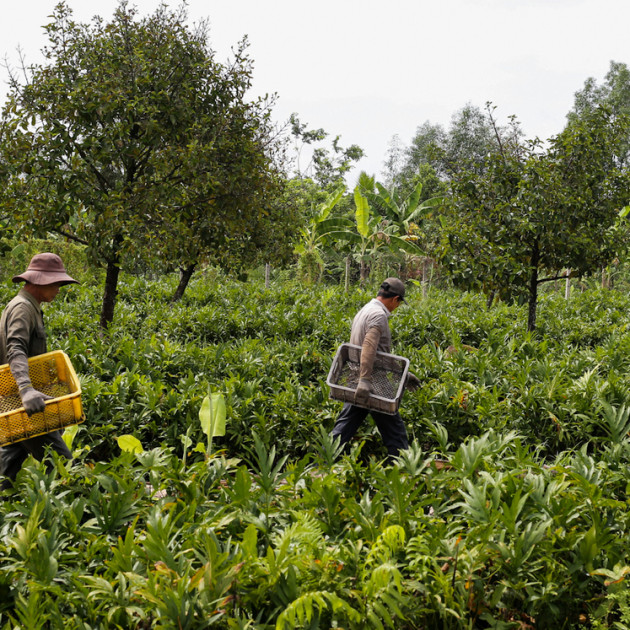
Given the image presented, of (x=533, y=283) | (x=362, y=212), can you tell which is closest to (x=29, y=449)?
(x=533, y=283)

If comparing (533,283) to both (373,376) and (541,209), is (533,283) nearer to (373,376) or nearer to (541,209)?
(541,209)

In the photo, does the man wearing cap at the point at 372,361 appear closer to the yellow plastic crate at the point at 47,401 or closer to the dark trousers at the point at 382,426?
the dark trousers at the point at 382,426

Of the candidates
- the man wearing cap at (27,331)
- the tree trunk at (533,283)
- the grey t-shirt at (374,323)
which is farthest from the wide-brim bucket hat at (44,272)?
the tree trunk at (533,283)

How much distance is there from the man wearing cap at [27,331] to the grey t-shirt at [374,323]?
2481mm

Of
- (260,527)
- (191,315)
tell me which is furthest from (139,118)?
(260,527)

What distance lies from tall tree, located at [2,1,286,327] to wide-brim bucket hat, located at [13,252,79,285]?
2.63 meters

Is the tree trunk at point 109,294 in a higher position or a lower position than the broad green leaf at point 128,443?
higher

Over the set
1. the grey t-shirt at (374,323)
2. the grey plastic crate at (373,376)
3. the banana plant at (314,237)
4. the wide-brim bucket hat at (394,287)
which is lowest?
the grey plastic crate at (373,376)

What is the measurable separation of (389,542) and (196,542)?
0.82m

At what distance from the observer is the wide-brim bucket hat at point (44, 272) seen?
4070 millimetres

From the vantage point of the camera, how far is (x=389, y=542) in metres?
2.29

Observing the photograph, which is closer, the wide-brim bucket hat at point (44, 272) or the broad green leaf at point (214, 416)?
the broad green leaf at point (214, 416)

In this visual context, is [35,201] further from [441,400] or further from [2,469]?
[441,400]

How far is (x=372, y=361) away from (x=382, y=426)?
626mm
